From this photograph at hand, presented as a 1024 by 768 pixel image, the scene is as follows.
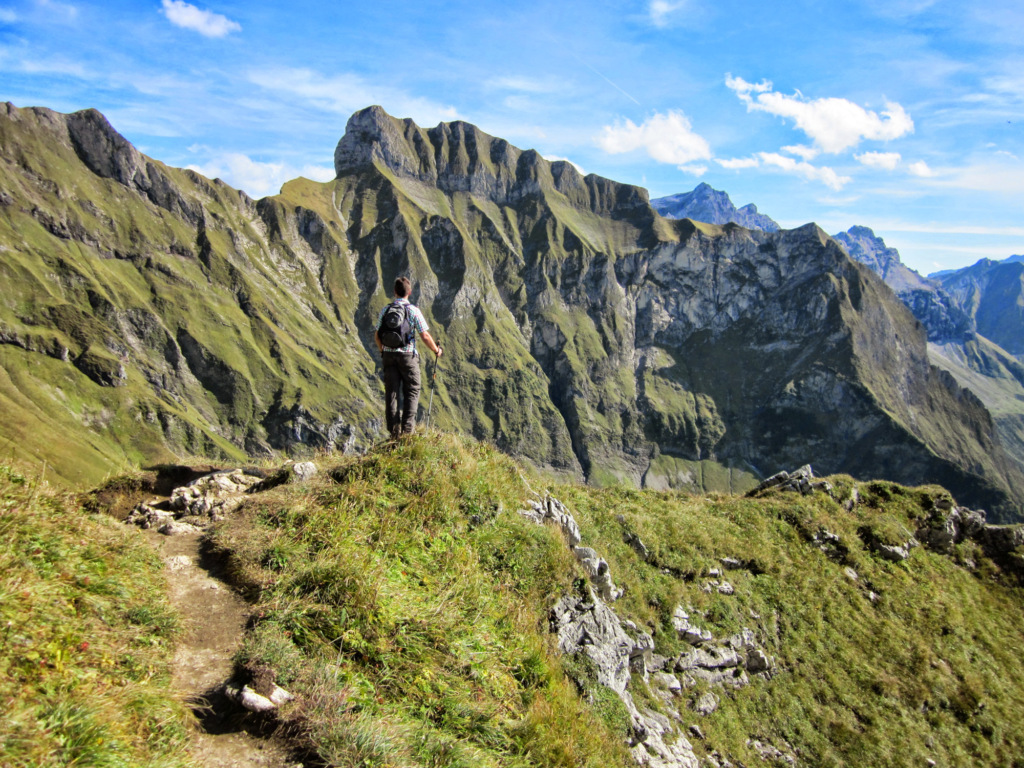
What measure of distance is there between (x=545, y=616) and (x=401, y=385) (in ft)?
19.8

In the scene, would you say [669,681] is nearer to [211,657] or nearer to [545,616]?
[545,616]

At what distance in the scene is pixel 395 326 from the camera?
11.6 m

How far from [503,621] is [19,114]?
879ft

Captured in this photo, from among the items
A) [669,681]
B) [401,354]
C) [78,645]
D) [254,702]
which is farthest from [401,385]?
[669,681]

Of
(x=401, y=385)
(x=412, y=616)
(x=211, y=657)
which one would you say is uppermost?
(x=401, y=385)

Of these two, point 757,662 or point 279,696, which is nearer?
point 279,696

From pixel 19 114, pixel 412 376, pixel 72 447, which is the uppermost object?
pixel 19 114

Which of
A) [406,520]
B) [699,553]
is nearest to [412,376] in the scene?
[406,520]

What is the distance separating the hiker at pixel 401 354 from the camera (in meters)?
11.6

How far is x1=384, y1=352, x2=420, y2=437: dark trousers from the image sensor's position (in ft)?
38.6

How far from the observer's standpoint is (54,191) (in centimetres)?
17838

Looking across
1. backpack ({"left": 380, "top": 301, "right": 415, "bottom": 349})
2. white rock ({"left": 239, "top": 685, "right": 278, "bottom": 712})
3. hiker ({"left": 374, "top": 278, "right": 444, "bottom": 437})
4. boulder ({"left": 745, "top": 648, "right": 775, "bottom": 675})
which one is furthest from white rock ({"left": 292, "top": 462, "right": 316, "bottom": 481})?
boulder ({"left": 745, "top": 648, "right": 775, "bottom": 675})

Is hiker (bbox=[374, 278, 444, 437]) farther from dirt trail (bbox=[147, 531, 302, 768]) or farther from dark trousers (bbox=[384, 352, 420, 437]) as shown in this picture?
dirt trail (bbox=[147, 531, 302, 768])

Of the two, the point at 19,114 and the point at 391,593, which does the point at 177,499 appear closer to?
the point at 391,593
